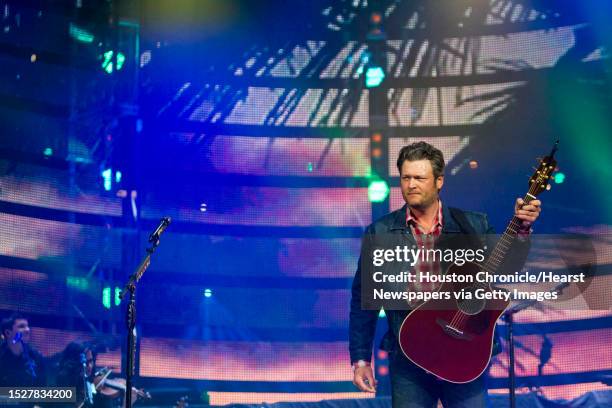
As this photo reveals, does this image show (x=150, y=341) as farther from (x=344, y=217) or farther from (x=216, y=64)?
(x=216, y=64)

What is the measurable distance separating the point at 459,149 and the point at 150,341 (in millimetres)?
3314

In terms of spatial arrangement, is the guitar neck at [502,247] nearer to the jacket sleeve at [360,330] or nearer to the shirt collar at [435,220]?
the shirt collar at [435,220]

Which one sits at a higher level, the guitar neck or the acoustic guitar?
the guitar neck

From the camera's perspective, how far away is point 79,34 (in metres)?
6.67

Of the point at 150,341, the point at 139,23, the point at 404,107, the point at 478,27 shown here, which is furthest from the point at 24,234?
the point at 478,27

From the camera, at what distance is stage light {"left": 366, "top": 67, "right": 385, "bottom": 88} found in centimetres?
675

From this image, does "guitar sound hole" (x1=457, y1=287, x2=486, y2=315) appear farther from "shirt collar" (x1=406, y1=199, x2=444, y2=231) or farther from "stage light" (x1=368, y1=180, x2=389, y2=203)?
"stage light" (x1=368, y1=180, x2=389, y2=203)

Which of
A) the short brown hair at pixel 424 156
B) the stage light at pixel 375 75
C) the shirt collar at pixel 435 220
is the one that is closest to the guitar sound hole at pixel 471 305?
the shirt collar at pixel 435 220

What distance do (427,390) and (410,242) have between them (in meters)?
0.65

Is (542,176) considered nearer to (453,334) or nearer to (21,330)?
(453,334)

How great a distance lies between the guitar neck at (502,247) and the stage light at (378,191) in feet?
11.5

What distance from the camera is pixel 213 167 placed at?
22.0 feet

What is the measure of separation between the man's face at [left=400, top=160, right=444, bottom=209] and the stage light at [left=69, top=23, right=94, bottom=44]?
14.7 ft

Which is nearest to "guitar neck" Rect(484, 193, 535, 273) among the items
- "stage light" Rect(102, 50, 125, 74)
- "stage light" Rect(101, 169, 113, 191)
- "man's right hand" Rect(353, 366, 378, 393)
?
"man's right hand" Rect(353, 366, 378, 393)
